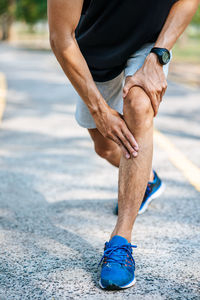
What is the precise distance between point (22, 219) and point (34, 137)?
2.71 m

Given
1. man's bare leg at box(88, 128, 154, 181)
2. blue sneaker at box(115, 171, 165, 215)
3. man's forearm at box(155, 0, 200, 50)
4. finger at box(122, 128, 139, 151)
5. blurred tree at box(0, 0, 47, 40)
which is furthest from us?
blurred tree at box(0, 0, 47, 40)

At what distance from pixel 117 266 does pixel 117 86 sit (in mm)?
1087

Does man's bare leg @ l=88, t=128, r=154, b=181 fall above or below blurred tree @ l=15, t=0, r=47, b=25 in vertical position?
above

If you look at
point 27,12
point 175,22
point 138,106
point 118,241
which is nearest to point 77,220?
point 118,241

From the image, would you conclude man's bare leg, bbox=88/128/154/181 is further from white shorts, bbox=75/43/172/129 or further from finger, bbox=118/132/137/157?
finger, bbox=118/132/137/157

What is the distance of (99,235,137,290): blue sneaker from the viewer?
83.7 inches

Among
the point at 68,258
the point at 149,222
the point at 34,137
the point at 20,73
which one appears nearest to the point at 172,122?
the point at 34,137

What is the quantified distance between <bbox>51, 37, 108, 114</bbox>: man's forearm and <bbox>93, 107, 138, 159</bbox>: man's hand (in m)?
0.04

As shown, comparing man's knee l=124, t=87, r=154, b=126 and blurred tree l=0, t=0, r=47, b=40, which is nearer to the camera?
man's knee l=124, t=87, r=154, b=126

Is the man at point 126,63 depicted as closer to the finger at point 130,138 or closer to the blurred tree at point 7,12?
the finger at point 130,138

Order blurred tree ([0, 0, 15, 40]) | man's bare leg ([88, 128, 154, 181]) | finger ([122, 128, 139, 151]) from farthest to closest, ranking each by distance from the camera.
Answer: blurred tree ([0, 0, 15, 40]) → man's bare leg ([88, 128, 154, 181]) → finger ([122, 128, 139, 151])

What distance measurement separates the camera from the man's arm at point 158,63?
2346 mm

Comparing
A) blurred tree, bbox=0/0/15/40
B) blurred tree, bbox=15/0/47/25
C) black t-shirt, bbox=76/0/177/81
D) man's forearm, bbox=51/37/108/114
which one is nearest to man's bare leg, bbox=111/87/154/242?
man's forearm, bbox=51/37/108/114

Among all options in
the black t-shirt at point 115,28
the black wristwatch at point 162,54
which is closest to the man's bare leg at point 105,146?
the black t-shirt at point 115,28
